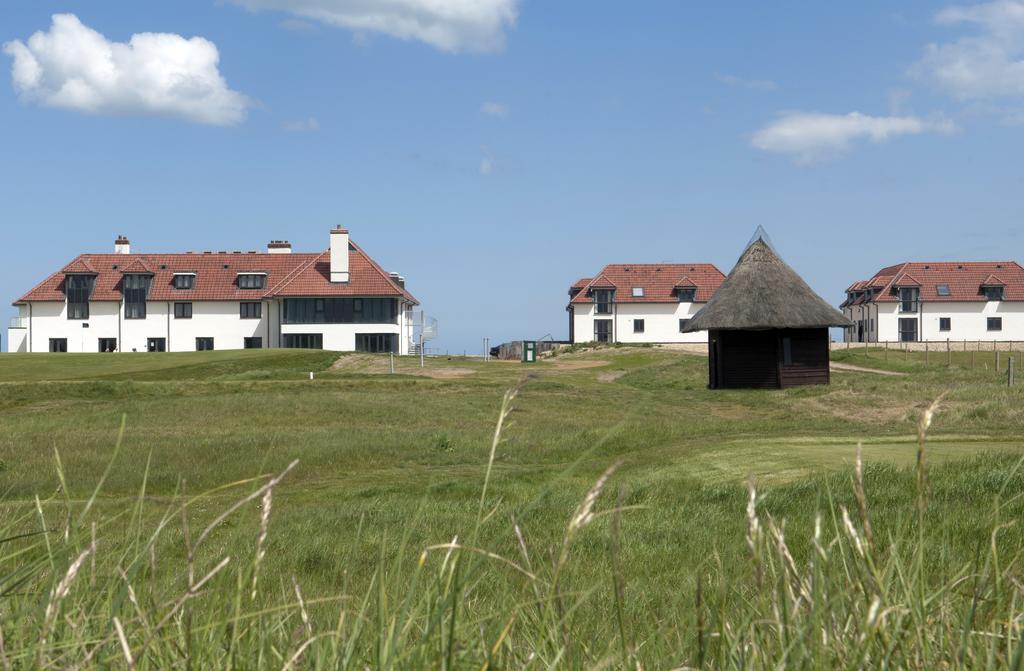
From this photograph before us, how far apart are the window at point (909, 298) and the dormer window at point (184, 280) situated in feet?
208

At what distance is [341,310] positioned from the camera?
7506 centimetres

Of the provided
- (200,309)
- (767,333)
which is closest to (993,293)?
(767,333)

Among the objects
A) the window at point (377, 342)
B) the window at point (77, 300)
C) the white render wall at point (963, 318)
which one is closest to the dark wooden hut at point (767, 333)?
the window at point (377, 342)

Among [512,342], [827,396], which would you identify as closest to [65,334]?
[512,342]

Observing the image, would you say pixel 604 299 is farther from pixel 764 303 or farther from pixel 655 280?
pixel 764 303

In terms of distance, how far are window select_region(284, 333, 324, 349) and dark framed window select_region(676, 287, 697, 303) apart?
112 feet

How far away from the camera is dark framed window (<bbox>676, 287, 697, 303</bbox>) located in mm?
91438

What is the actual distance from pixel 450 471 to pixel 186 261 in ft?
221

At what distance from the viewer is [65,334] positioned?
3046 inches

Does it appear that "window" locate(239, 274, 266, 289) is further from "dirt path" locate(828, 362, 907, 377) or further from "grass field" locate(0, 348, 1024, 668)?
"dirt path" locate(828, 362, 907, 377)

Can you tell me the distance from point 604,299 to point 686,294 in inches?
298

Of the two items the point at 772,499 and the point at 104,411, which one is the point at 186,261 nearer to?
the point at 104,411

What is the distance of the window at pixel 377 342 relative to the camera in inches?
2970

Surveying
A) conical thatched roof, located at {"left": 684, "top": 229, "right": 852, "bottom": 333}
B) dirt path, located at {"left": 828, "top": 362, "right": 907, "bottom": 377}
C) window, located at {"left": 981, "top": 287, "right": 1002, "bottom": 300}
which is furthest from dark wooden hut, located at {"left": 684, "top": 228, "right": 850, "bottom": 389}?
window, located at {"left": 981, "top": 287, "right": 1002, "bottom": 300}
